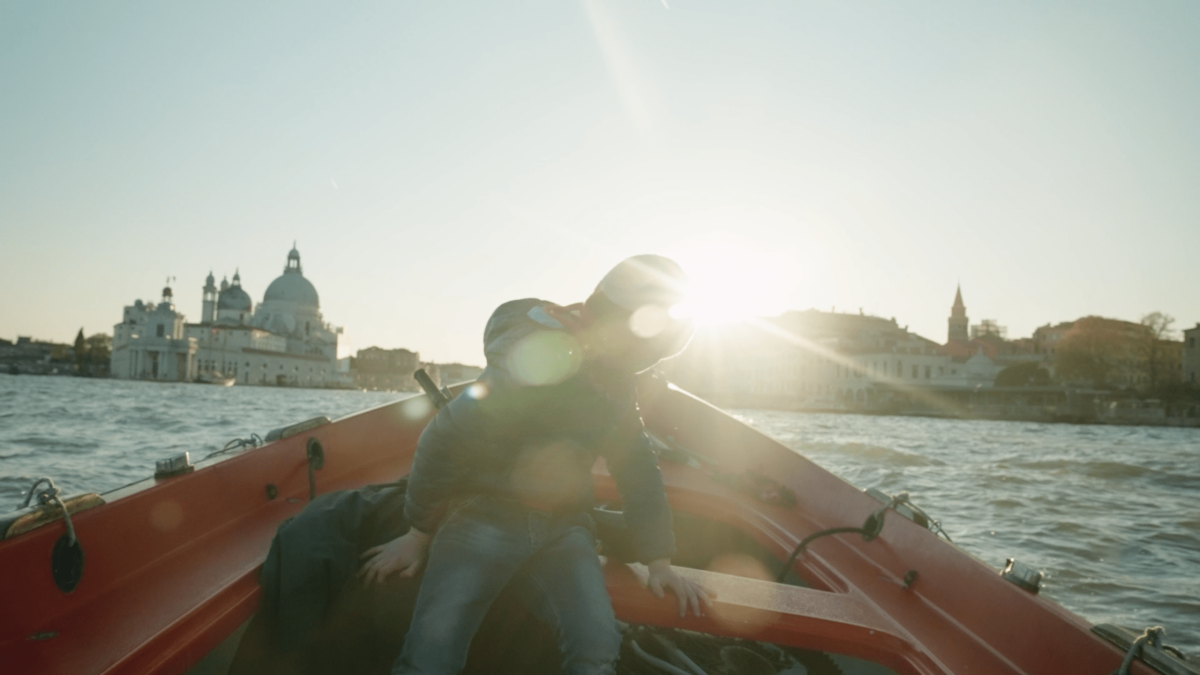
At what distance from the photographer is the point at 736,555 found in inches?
115

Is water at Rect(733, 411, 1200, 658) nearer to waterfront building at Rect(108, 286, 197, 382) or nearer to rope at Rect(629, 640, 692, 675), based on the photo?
rope at Rect(629, 640, 692, 675)

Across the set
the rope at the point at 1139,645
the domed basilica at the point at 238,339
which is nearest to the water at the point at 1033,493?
the rope at the point at 1139,645

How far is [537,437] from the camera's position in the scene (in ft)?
5.36

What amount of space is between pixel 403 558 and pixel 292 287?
282ft

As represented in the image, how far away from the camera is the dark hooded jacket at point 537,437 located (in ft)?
5.03

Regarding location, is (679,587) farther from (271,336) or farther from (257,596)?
(271,336)

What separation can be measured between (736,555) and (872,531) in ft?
2.30

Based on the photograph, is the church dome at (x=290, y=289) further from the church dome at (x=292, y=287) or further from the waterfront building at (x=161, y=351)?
the waterfront building at (x=161, y=351)

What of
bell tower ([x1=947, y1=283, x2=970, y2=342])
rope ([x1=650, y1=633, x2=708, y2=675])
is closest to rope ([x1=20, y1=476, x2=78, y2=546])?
rope ([x1=650, y1=633, x2=708, y2=675])

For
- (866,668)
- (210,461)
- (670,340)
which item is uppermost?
(670,340)

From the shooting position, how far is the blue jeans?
1421 millimetres

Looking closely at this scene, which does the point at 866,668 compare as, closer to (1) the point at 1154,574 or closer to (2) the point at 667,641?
(2) the point at 667,641

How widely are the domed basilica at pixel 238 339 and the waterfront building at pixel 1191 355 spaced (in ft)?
254

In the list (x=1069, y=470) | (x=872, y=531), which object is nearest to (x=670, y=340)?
(x=872, y=531)
